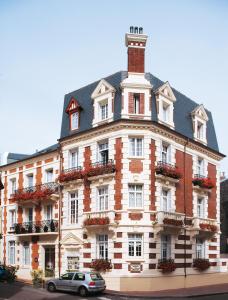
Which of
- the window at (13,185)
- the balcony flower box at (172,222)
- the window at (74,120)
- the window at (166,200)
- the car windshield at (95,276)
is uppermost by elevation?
the window at (74,120)

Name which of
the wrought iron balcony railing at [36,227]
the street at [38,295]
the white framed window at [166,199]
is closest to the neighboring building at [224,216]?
the white framed window at [166,199]

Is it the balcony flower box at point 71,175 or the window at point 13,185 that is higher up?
the balcony flower box at point 71,175

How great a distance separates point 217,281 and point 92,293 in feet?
42.0

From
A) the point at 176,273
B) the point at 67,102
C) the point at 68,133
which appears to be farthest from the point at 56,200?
the point at 176,273

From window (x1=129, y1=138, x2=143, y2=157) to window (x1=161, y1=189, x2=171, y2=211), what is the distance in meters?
3.53

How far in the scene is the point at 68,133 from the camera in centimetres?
3444

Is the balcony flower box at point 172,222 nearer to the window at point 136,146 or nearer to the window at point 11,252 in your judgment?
the window at point 136,146

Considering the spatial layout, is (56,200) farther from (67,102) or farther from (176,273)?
(176,273)

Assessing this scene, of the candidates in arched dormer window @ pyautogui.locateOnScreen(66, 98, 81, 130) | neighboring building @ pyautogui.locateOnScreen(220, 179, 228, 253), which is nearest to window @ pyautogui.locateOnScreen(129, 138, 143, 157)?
arched dormer window @ pyautogui.locateOnScreen(66, 98, 81, 130)

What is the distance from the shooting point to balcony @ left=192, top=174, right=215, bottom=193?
3425 centimetres

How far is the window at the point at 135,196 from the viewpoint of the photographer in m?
29.3

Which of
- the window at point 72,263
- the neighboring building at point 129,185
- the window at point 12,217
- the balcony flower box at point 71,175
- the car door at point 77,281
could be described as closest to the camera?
the car door at point 77,281

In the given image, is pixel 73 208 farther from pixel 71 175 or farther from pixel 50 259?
pixel 50 259

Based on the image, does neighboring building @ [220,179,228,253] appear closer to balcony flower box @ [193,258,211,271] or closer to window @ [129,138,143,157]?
balcony flower box @ [193,258,211,271]
